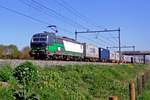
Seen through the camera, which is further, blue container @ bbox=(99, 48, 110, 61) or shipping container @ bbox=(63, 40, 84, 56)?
blue container @ bbox=(99, 48, 110, 61)

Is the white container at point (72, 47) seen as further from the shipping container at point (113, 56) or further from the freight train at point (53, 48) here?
the shipping container at point (113, 56)

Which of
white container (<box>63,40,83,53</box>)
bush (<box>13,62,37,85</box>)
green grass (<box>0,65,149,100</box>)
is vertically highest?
white container (<box>63,40,83,53</box>)

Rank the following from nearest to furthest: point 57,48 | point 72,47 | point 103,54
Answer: point 57,48, point 72,47, point 103,54

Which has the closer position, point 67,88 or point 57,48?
point 67,88

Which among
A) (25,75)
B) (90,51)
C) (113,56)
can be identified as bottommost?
(25,75)

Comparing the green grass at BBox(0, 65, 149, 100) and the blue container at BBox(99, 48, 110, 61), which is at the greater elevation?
the blue container at BBox(99, 48, 110, 61)

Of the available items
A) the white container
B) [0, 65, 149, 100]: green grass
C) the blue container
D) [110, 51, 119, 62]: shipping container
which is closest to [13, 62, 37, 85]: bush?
[0, 65, 149, 100]: green grass

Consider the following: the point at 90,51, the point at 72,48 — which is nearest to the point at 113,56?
the point at 90,51

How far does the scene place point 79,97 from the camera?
16047mm

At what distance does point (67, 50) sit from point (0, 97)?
118 ft

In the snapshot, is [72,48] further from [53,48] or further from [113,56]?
[113,56]

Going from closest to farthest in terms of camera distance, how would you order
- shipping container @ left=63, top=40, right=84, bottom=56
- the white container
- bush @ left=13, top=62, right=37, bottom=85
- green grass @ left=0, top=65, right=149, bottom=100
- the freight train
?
bush @ left=13, top=62, right=37, bottom=85 < green grass @ left=0, top=65, right=149, bottom=100 < the freight train < shipping container @ left=63, top=40, right=84, bottom=56 < the white container

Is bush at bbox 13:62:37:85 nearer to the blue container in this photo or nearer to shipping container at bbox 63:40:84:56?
shipping container at bbox 63:40:84:56

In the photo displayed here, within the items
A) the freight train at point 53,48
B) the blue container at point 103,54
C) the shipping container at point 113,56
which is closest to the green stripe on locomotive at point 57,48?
the freight train at point 53,48
